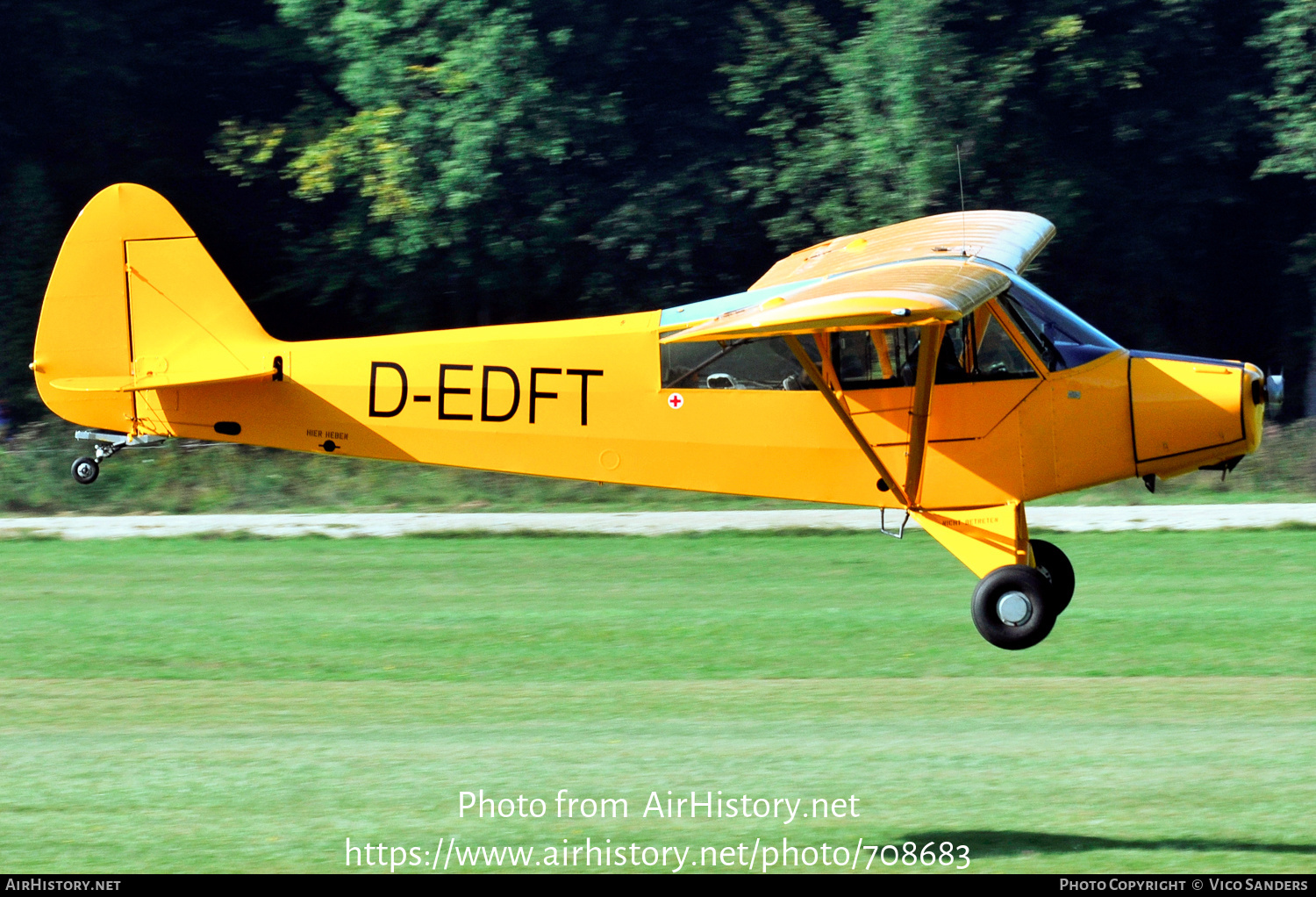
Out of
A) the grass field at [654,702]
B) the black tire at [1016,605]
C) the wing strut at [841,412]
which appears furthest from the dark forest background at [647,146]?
the black tire at [1016,605]

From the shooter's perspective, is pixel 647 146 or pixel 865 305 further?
pixel 647 146

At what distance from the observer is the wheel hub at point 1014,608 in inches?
350

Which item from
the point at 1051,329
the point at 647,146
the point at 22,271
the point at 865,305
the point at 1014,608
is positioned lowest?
the point at 1014,608

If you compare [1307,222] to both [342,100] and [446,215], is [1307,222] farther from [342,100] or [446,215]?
[342,100]

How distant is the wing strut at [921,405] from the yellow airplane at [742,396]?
0.02m

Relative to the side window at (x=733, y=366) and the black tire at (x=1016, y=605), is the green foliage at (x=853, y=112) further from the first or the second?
the black tire at (x=1016, y=605)

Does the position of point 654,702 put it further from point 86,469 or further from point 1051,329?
point 86,469

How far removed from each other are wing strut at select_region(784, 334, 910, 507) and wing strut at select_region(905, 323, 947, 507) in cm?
9

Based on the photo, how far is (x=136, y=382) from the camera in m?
10.3

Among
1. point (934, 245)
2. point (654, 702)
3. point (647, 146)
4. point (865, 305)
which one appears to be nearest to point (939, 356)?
point (934, 245)

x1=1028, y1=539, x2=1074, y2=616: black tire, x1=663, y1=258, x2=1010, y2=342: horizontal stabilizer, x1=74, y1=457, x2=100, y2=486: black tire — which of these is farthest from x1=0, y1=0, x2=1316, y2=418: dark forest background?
x1=663, y1=258, x2=1010, y2=342: horizontal stabilizer

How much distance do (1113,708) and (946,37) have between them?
488 inches

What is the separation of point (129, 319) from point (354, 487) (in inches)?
343

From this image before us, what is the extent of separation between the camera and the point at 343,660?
1122 centimetres
